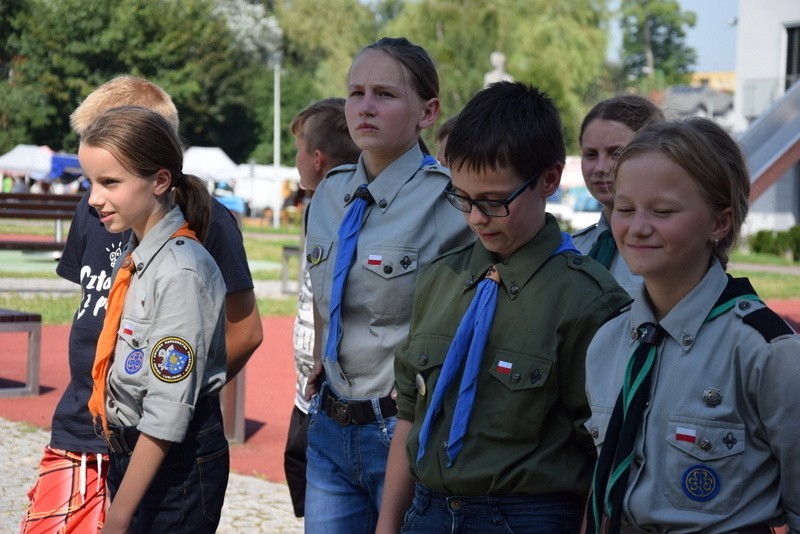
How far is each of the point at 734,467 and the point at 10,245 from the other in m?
14.5

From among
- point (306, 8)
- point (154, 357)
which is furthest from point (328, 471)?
point (306, 8)

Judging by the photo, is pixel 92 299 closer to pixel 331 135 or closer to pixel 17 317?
pixel 331 135

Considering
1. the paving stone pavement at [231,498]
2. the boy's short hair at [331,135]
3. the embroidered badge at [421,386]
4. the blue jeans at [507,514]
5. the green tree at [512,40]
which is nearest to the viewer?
the blue jeans at [507,514]

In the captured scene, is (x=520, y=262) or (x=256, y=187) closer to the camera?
(x=520, y=262)

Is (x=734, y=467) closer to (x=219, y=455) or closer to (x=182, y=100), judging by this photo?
(x=219, y=455)

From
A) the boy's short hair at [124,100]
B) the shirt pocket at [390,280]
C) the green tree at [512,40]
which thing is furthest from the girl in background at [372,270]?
the green tree at [512,40]

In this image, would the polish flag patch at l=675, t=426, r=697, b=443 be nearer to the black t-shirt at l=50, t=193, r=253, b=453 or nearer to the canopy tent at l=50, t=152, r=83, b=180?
the black t-shirt at l=50, t=193, r=253, b=453

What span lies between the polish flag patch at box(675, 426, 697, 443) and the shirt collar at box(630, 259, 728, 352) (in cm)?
17

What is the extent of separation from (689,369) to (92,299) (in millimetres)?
2155

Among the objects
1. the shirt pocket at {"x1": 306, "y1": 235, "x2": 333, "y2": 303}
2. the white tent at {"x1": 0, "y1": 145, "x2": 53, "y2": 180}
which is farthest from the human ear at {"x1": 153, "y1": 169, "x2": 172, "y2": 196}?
the white tent at {"x1": 0, "y1": 145, "x2": 53, "y2": 180}

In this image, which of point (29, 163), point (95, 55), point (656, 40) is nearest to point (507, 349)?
point (29, 163)

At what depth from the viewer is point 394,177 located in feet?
11.3

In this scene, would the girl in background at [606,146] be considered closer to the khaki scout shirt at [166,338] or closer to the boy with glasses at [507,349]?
the boy with glasses at [507,349]

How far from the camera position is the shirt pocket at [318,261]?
3.50 metres
